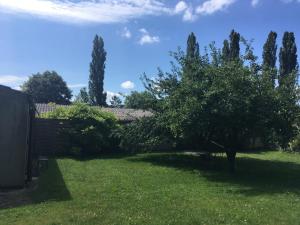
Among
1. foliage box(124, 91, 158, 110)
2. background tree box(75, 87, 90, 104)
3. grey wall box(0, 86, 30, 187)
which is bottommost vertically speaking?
grey wall box(0, 86, 30, 187)

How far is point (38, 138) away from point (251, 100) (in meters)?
11.6

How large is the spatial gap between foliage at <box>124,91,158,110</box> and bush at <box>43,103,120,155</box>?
1890 millimetres

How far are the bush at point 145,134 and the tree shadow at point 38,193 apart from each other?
668 centimetres

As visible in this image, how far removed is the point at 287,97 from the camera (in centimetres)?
1495

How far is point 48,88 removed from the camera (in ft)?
184

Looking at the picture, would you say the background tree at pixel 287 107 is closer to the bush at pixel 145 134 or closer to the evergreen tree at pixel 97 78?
the bush at pixel 145 134

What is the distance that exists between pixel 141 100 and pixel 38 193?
396 inches

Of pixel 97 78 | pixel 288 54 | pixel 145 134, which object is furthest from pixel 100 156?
pixel 97 78

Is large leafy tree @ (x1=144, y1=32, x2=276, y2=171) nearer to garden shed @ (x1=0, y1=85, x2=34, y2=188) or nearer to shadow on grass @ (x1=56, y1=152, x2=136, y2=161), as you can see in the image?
garden shed @ (x1=0, y1=85, x2=34, y2=188)

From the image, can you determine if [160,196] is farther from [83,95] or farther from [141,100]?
[83,95]

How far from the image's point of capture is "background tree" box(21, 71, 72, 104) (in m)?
55.7

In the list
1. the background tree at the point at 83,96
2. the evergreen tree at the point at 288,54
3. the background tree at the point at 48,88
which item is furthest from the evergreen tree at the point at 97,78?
the evergreen tree at the point at 288,54

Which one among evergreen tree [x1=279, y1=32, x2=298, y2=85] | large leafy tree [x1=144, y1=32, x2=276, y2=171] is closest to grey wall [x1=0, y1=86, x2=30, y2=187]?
large leafy tree [x1=144, y1=32, x2=276, y2=171]

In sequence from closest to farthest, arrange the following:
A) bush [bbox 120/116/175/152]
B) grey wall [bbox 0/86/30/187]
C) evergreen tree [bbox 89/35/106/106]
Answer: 1. grey wall [bbox 0/86/30/187]
2. bush [bbox 120/116/175/152]
3. evergreen tree [bbox 89/35/106/106]
